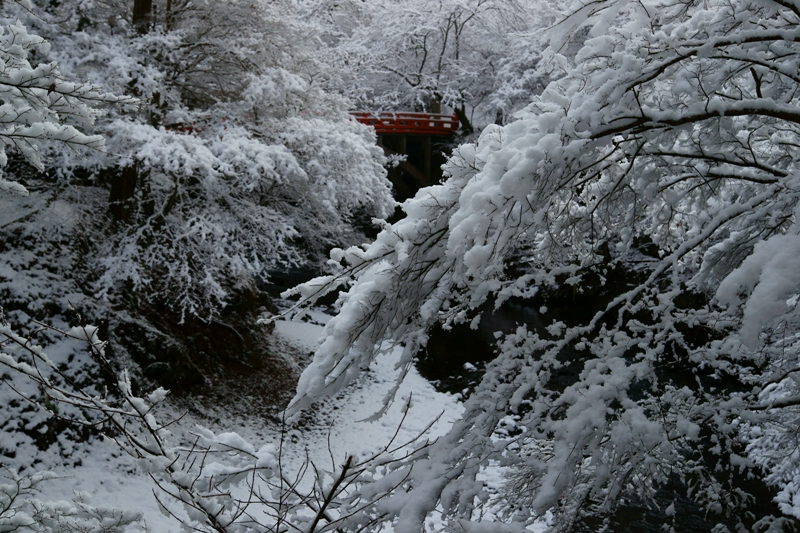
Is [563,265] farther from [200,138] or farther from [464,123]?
[464,123]

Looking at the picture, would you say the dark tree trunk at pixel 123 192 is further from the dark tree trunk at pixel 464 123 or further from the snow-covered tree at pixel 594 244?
the dark tree trunk at pixel 464 123

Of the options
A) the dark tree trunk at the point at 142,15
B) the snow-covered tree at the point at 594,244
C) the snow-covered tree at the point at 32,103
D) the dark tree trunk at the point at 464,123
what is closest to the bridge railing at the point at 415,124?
the dark tree trunk at the point at 464,123

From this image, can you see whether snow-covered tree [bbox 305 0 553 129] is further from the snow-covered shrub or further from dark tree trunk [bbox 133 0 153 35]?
the snow-covered shrub

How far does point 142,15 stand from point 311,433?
20.7ft

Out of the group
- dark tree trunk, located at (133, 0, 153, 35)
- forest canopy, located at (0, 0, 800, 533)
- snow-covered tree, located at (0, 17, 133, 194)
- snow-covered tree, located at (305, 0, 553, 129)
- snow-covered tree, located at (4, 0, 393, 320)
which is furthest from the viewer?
snow-covered tree, located at (305, 0, 553, 129)

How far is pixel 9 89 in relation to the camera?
2.72m

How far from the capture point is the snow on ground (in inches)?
206

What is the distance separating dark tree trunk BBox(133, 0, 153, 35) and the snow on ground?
5066mm

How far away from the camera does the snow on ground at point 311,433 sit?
524 cm

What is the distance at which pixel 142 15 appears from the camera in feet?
24.6

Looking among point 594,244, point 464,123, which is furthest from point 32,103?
point 464,123

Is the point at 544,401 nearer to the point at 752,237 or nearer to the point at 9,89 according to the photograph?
the point at 752,237

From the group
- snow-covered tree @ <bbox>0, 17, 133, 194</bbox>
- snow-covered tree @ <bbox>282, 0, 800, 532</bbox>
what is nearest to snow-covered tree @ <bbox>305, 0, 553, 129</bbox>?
snow-covered tree @ <bbox>0, 17, 133, 194</bbox>

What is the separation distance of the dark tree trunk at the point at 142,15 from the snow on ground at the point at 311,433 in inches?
199
